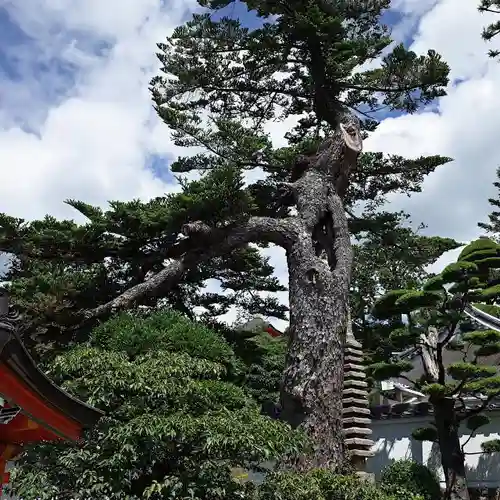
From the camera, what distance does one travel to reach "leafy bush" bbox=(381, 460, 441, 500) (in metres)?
10.6

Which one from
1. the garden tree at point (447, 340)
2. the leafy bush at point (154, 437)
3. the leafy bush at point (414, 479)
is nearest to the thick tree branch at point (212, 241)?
the garden tree at point (447, 340)

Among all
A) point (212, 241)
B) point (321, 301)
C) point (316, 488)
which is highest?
point (212, 241)

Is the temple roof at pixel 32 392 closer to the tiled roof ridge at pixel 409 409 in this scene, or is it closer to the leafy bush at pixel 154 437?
the leafy bush at pixel 154 437

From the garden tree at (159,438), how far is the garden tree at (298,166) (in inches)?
90.7

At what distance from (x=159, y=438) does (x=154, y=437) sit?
0.20 feet

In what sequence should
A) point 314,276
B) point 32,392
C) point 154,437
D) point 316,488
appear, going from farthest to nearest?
point 314,276 < point 316,488 < point 154,437 < point 32,392

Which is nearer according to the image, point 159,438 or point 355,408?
point 159,438

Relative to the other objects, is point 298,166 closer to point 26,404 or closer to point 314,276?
point 314,276

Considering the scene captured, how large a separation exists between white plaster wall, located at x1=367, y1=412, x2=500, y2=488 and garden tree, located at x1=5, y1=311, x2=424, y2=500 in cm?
818

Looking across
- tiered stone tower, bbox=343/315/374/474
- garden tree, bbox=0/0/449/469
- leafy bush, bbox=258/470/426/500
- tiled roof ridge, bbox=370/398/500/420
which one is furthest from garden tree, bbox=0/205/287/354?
tiled roof ridge, bbox=370/398/500/420

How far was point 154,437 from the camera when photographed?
Result: 5.39 meters

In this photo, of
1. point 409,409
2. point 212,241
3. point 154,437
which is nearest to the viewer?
point 154,437

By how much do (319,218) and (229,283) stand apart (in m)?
2.68

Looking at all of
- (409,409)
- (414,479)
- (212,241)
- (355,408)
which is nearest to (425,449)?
(409,409)
